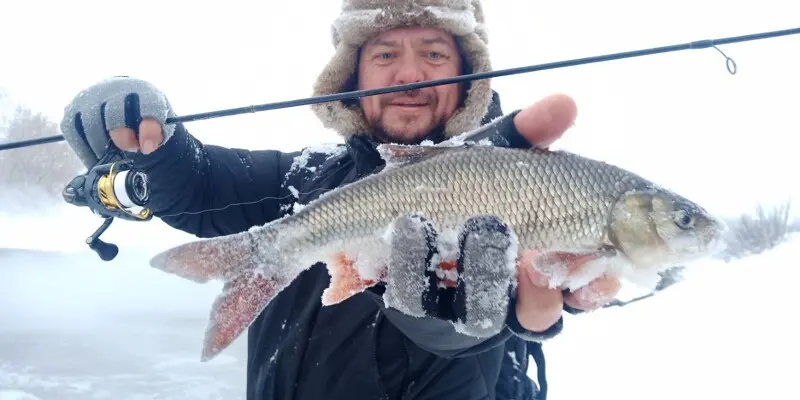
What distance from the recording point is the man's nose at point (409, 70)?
243cm

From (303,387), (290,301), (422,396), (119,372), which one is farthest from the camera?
(119,372)

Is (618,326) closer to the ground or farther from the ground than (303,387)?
closer to the ground

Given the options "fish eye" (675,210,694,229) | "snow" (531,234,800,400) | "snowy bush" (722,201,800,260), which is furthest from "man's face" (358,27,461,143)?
"snowy bush" (722,201,800,260)

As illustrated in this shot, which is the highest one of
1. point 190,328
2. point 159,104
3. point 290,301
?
point 159,104

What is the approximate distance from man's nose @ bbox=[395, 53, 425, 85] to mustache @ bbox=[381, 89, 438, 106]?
0.07 metres

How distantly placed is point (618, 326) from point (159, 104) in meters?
5.55

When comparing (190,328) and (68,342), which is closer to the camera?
(68,342)

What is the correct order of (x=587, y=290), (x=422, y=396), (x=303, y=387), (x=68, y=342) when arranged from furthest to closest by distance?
(x=68, y=342) < (x=303, y=387) < (x=422, y=396) < (x=587, y=290)

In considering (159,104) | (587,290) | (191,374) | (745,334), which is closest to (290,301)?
(159,104)

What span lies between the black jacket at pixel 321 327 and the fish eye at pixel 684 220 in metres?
0.53

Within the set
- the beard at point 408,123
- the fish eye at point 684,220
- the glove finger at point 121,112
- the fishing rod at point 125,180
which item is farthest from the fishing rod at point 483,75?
the fish eye at point 684,220

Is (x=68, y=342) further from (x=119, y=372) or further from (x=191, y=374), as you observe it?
(x=191, y=374)

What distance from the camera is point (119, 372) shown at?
495 centimetres

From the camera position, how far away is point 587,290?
1.58m
